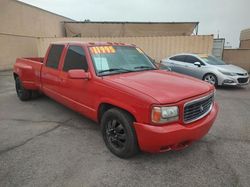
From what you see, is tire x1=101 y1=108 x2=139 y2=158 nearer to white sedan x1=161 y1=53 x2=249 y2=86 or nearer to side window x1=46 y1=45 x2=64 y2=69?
side window x1=46 y1=45 x2=64 y2=69

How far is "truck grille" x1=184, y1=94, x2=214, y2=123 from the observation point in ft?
9.35

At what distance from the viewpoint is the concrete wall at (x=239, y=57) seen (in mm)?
14477

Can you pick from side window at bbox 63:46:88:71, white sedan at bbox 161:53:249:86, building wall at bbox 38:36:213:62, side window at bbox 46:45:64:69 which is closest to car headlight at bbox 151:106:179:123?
side window at bbox 63:46:88:71

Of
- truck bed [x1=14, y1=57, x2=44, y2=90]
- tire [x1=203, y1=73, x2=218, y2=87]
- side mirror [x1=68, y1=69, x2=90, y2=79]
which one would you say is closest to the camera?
side mirror [x1=68, y1=69, x2=90, y2=79]

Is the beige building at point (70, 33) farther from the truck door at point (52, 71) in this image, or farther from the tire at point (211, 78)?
the truck door at point (52, 71)

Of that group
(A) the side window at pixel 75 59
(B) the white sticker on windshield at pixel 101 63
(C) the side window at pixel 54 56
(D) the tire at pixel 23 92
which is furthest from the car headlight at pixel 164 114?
(D) the tire at pixel 23 92

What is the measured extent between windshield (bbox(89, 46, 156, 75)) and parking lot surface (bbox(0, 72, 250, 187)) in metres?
1.35

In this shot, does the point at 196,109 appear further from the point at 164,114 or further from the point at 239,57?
the point at 239,57

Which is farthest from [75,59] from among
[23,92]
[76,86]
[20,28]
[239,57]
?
[20,28]

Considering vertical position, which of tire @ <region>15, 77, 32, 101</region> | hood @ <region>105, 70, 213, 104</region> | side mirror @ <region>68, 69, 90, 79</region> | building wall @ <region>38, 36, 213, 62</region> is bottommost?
tire @ <region>15, 77, 32, 101</region>

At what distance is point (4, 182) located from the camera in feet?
8.84

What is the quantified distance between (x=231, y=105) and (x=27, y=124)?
565 cm

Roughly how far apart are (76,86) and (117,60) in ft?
3.02

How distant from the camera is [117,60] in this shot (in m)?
3.96
